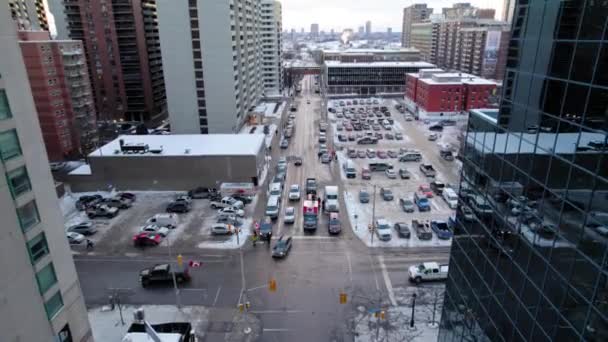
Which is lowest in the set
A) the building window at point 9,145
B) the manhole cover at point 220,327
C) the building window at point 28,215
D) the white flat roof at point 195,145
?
the manhole cover at point 220,327

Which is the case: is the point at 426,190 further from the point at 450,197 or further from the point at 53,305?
the point at 53,305

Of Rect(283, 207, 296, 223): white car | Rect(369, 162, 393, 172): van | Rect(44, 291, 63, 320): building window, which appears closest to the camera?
Rect(44, 291, 63, 320): building window

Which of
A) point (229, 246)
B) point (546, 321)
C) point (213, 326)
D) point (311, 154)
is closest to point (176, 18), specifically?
point (311, 154)

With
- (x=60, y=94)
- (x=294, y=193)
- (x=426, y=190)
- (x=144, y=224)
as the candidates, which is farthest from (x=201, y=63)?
(x=426, y=190)

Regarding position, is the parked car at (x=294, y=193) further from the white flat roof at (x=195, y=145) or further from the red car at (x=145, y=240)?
the red car at (x=145, y=240)

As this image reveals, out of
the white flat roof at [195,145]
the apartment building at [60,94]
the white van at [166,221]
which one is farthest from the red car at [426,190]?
the apartment building at [60,94]

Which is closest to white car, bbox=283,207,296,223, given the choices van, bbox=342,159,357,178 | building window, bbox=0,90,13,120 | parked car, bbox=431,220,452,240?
van, bbox=342,159,357,178

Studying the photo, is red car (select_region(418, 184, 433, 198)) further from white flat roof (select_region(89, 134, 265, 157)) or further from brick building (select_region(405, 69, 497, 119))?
brick building (select_region(405, 69, 497, 119))
